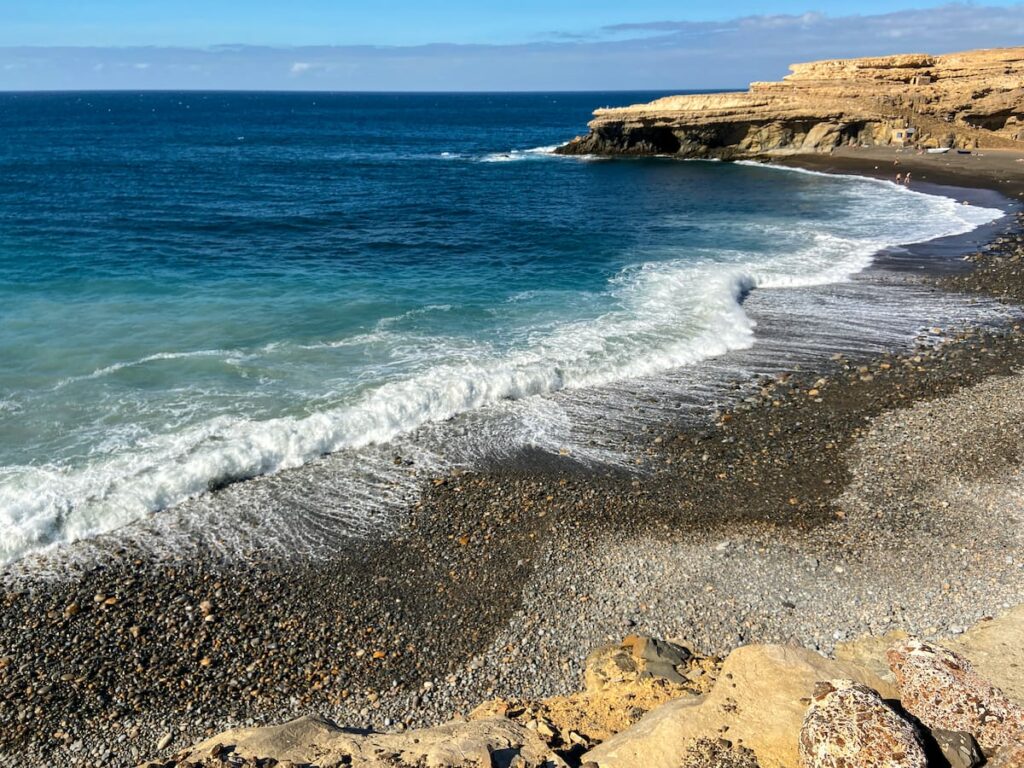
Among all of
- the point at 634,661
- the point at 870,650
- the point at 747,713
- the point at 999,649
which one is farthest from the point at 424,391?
the point at 999,649

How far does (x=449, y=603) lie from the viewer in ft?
31.7

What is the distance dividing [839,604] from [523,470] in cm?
573

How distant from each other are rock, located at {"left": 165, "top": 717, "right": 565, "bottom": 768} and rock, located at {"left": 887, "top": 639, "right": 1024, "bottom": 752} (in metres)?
3.57

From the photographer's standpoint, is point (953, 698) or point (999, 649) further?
point (999, 649)

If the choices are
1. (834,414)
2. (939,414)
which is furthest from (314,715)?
(939,414)

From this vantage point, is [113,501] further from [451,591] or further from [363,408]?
[451,591]

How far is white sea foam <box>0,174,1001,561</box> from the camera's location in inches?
460

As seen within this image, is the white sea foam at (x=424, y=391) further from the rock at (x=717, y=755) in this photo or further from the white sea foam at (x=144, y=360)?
the rock at (x=717, y=755)

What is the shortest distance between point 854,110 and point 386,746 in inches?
2644

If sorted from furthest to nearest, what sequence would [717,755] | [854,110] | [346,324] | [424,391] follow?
[854,110]
[346,324]
[424,391]
[717,755]

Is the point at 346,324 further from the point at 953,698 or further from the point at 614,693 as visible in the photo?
the point at 953,698

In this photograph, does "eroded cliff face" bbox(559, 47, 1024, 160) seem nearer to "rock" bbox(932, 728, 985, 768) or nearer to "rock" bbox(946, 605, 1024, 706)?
"rock" bbox(946, 605, 1024, 706)

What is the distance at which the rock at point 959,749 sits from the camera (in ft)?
20.3

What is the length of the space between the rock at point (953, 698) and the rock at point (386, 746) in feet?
11.7
